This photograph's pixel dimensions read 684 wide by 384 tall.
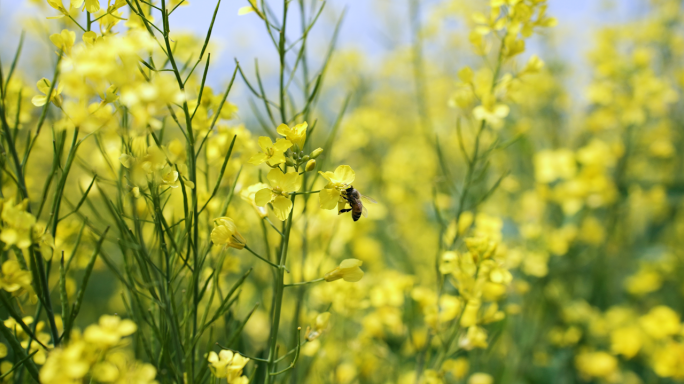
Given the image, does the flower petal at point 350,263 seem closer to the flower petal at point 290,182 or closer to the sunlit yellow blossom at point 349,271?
the sunlit yellow blossom at point 349,271

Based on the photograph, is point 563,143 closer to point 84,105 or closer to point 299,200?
point 299,200

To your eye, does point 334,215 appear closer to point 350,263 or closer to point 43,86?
point 350,263

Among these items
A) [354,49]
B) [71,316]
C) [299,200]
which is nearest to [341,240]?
[299,200]

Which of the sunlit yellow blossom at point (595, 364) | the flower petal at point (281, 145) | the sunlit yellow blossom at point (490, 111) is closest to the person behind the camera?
the flower petal at point (281, 145)

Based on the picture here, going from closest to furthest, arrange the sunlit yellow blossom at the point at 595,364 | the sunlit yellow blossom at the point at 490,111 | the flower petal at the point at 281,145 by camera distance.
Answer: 1. the flower petal at the point at 281,145
2. the sunlit yellow blossom at the point at 490,111
3. the sunlit yellow blossom at the point at 595,364

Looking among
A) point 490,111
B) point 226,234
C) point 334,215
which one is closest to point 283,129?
point 226,234

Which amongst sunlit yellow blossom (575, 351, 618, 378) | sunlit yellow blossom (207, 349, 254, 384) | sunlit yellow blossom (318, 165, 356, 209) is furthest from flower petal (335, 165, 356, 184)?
sunlit yellow blossom (575, 351, 618, 378)

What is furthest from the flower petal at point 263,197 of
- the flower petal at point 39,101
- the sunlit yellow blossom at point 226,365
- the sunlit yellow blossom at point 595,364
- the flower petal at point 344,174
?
the sunlit yellow blossom at point 595,364

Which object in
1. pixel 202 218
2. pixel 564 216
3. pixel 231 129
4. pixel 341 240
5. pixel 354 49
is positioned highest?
pixel 354 49
